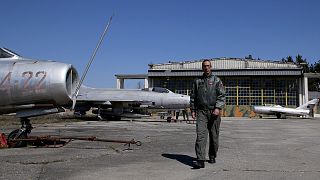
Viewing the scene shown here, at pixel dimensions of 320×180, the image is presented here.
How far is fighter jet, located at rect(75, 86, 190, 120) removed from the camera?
2888cm

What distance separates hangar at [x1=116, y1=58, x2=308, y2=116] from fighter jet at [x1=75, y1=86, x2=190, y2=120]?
Answer: 22.1 m

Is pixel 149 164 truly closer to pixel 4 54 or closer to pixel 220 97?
pixel 220 97

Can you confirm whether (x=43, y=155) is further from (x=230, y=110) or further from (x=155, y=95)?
(x=230, y=110)

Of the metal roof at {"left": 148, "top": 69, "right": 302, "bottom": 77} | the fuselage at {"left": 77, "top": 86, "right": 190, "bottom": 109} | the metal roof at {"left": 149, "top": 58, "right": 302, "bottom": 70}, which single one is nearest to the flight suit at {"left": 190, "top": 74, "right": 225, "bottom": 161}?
the fuselage at {"left": 77, "top": 86, "right": 190, "bottom": 109}

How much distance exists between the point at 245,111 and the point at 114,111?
25.6 meters

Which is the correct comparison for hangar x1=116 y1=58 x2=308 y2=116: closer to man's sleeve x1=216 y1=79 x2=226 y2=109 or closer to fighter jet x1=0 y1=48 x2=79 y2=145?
fighter jet x1=0 y1=48 x2=79 y2=145

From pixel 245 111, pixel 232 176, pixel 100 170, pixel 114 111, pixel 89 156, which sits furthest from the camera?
pixel 245 111

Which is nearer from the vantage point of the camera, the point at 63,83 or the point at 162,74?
the point at 63,83

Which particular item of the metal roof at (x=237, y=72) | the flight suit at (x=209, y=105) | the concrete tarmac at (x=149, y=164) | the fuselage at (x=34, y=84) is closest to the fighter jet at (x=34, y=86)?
the fuselage at (x=34, y=84)

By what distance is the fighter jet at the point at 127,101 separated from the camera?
94.7 feet

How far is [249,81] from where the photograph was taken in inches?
2025

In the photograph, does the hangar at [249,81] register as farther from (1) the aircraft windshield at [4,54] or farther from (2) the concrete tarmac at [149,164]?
(1) the aircraft windshield at [4,54]

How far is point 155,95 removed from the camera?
Answer: 29141 mm

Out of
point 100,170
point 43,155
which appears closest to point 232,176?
point 100,170
